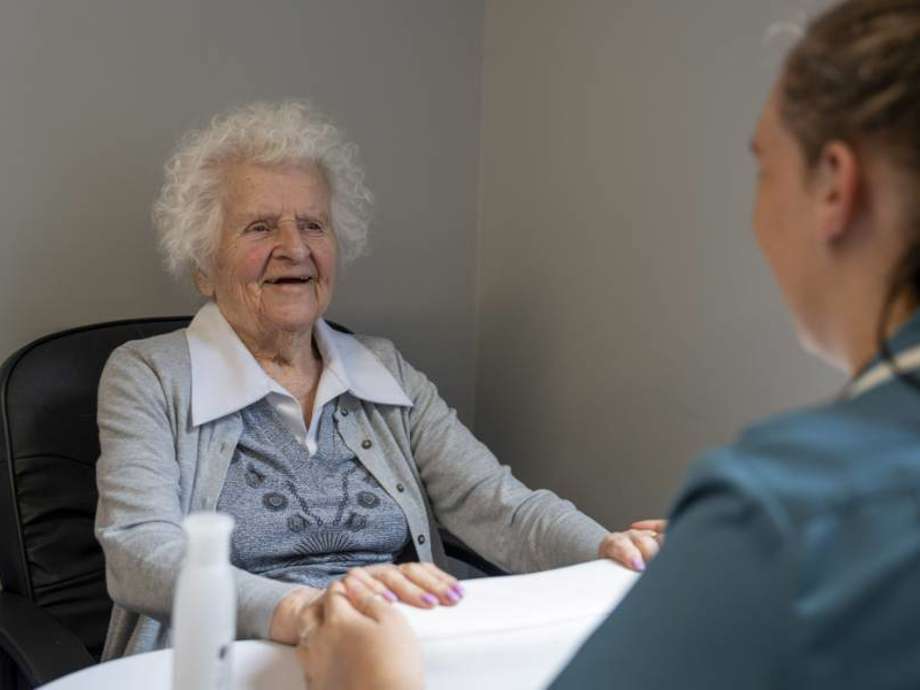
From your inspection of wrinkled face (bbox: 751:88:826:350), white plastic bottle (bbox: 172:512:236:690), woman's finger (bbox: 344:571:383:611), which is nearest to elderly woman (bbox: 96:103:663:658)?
woman's finger (bbox: 344:571:383:611)

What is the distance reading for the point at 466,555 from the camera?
201cm

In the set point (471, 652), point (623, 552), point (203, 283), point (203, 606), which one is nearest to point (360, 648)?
point (471, 652)

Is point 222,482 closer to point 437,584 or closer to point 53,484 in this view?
point 53,484

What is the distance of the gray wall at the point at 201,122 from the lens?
2021 mm

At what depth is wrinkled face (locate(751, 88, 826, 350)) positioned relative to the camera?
696mm

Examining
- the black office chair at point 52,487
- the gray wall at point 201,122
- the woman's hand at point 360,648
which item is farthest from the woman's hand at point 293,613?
the gray wall at point 201,122

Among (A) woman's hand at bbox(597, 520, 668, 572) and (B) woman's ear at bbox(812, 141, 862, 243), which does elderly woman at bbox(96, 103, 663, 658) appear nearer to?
(A) woman's hand at bbox(597, 520, 668, 572)

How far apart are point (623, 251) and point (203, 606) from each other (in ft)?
4.78

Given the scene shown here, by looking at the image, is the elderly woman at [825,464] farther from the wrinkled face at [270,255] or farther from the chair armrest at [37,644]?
the wrinkled face at [270,255]

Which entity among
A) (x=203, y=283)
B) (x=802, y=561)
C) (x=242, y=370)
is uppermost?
(x=802, y=561)

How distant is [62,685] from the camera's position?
1077 millimetres

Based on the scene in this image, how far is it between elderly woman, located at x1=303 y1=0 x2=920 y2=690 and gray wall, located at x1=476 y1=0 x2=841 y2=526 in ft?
3.42

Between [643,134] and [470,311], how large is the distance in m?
0.72

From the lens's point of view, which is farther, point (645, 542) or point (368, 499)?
point (368, 499)
